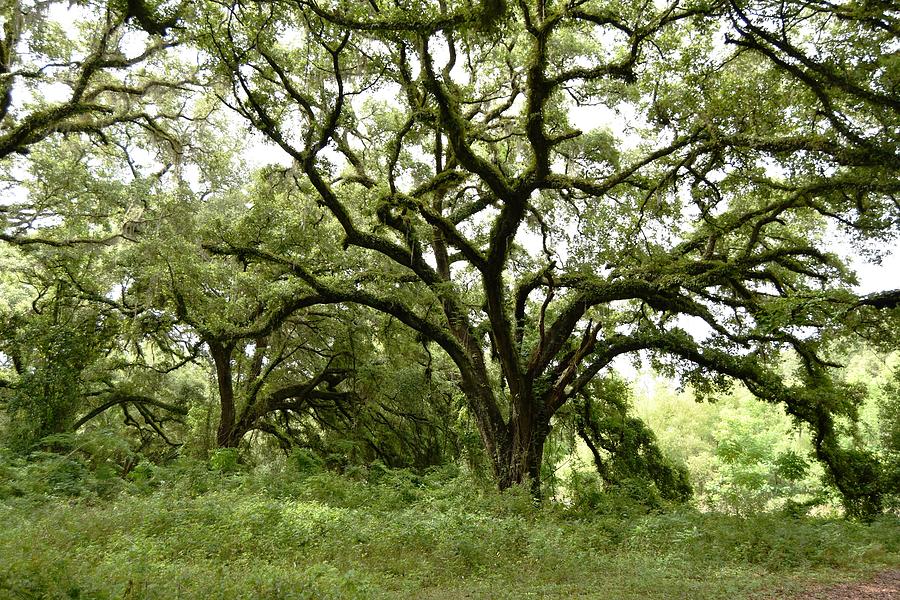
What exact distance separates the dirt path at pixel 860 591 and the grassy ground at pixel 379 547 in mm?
287

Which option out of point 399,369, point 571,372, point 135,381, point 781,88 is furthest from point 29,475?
point 781,88

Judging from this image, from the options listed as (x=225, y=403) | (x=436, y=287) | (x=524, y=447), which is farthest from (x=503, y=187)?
(x=225, y=403)

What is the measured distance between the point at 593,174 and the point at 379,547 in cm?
826

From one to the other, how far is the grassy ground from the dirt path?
287mm

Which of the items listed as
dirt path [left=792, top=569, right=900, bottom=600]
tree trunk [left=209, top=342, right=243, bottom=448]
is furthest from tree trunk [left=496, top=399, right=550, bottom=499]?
tree trunk [left=209, top=342, right=243, bottom=448]

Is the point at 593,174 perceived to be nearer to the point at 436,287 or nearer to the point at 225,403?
the point at 436,287

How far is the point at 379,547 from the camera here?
21.3 ft

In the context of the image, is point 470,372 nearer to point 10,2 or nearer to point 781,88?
point 781,88

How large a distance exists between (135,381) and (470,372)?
33.1 feet

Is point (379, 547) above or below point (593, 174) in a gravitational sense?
below

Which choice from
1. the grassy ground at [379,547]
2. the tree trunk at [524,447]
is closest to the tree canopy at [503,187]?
the tree trunk at [524,447]

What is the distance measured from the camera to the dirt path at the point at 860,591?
5004 mm

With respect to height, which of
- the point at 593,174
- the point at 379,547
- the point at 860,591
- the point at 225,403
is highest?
the point at 593,174

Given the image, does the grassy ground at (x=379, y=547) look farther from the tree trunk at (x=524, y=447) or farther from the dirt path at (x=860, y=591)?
the tree trunk at (x=524, y=447)
